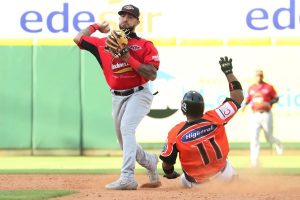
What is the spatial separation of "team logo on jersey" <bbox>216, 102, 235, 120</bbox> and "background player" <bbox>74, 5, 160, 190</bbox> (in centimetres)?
88

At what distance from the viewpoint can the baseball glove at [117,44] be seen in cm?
888

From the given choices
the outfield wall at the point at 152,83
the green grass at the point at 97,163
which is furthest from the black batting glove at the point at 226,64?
the outfield wall at the point at 152,83

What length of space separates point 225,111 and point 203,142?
0.39m

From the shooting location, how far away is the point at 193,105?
27.3ft

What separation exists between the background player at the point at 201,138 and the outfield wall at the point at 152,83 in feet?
27.4

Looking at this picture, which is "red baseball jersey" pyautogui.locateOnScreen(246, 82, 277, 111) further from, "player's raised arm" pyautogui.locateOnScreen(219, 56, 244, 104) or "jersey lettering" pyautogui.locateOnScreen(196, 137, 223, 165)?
"jersey lettering" pyautogui.locateOnScreen(196, 137, 223, 165)

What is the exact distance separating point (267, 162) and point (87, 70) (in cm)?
390

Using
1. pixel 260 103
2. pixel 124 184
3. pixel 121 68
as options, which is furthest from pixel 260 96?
pixel 124 184

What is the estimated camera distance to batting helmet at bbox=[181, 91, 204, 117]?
8328 millimetres

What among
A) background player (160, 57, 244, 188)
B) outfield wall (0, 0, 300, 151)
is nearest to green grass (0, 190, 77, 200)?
background player (160, 57, 244, 188)

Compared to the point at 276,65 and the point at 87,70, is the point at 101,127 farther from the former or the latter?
the point at 276,65

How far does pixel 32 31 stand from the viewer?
1689cm

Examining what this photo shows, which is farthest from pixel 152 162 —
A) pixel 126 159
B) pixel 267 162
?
pixel 267 162

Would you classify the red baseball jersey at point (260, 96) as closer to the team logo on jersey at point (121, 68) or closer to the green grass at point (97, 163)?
the green grass at point (97, 163)
